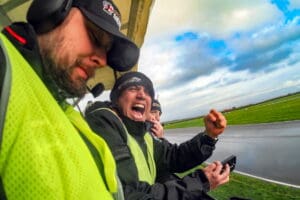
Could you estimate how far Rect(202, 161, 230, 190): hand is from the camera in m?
2.63

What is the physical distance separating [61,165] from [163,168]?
109 inches

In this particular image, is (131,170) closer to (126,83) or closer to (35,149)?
(126,83)

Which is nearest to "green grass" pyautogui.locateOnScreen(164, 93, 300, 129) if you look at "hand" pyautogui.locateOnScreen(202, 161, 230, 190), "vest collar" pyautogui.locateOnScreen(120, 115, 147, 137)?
"hand" pyautogui.locateOnScreen(202, 161, 230, 190)

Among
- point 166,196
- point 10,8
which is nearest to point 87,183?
point 166,196

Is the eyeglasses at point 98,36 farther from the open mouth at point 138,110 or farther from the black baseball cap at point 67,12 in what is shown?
the open mouth at point 138,110

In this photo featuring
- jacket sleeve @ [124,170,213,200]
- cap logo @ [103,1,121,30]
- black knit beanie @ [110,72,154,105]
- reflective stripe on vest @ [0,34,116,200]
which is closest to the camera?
reflective stripe on vest @ [0,34,116,200]

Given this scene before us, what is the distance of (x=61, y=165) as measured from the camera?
78 centimetres

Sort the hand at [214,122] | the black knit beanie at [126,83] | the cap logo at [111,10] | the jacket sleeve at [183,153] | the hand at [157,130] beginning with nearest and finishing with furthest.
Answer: the cap logo at [111,10] < the hand at [214,122] < the black knit beanie at [126,83] < the jacket sleeve at [183,153] < the hand at [157,130]

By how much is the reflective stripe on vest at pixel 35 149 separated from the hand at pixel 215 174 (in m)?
1.87

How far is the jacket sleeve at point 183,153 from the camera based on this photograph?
3.40 metres

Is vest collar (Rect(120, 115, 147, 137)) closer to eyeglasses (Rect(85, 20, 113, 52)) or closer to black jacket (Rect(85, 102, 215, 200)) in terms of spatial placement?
black jacket (Rect(85, 102, 215, 200))

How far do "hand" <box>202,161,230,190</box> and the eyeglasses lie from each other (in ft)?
4.77

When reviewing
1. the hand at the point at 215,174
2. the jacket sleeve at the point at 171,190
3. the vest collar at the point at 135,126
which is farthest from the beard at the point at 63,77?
the hand at the point at 215,174

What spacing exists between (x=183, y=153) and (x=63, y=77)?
2370 mm
